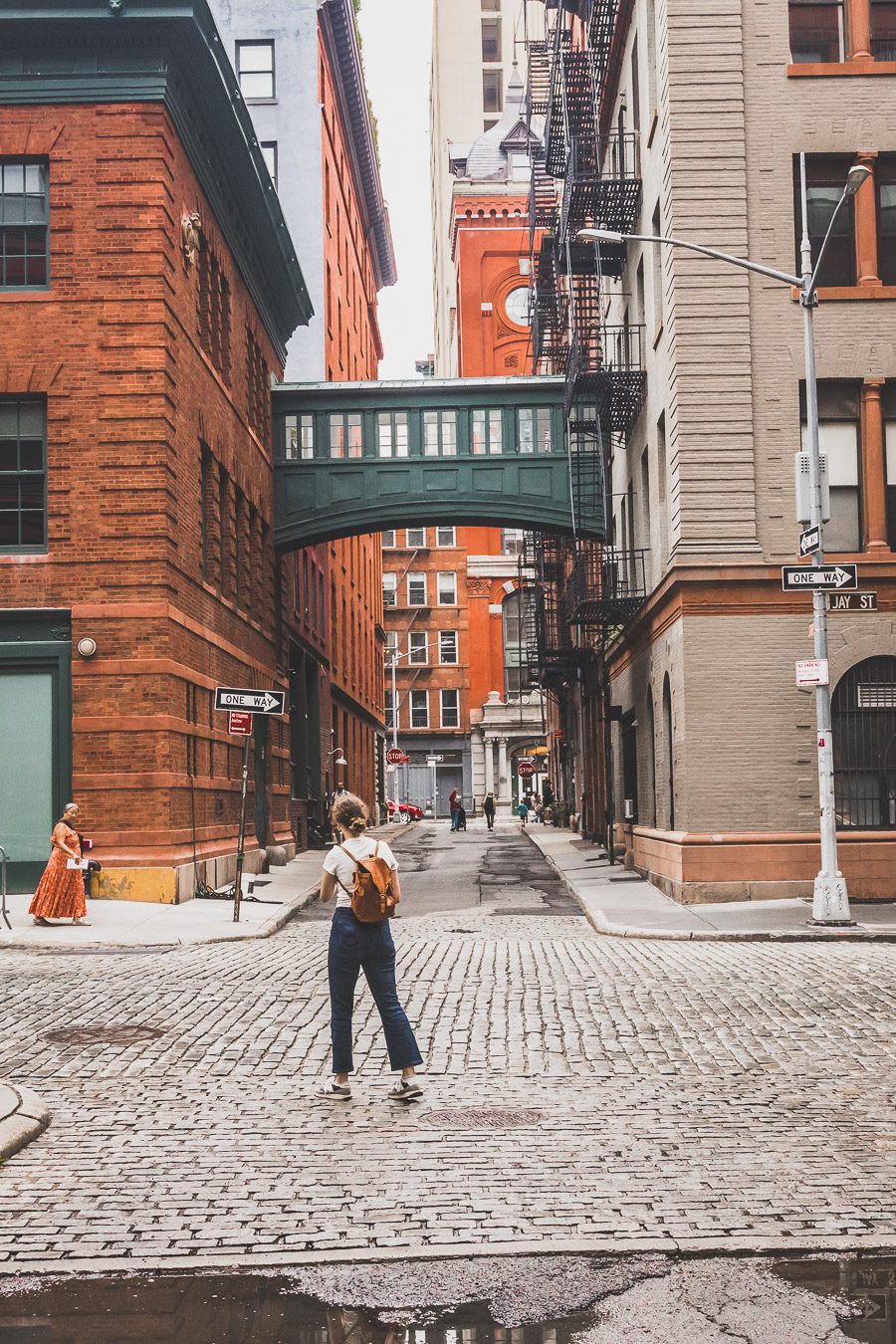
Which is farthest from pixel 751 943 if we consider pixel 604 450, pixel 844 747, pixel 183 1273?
pixel 604 450

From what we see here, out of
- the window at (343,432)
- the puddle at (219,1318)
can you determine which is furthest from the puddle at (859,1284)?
the window at (343,432)

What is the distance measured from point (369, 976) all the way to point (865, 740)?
1475 centimetres

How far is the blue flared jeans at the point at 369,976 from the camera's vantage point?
892 cm

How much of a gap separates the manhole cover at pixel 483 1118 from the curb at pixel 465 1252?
7.31ft

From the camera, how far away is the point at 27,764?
21.8 metres

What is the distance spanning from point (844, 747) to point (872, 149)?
8.98 m

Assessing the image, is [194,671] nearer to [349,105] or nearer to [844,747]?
[844,747]

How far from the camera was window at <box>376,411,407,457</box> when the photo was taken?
116 feet

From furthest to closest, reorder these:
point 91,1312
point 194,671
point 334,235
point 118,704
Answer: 1. point 334,235
2. point 194,671
3. point 118,704
4. point 91,1312

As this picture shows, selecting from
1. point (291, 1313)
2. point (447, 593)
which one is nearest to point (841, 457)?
point (291, 1313)

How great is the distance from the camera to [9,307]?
2222 centimetres

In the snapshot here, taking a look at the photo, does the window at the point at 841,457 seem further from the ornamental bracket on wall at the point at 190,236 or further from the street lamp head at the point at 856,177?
the ornamental bracket on wall at the point at 190,236

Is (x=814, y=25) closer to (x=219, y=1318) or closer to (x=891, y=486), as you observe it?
(x=891, y=486)

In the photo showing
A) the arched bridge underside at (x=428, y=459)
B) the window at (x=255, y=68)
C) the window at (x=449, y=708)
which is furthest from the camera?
the window at (x=449, y=708)
